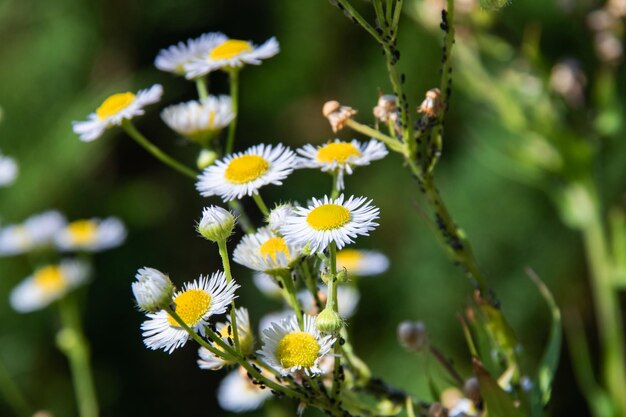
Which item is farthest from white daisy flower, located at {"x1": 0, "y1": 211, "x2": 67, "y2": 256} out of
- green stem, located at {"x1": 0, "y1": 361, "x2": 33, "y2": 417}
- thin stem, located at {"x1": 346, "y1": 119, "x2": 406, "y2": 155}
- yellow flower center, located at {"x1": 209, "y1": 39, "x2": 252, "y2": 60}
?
thin stem, located at {"x1": 346, "y1": 119, "x2": 406, "y2": 155}

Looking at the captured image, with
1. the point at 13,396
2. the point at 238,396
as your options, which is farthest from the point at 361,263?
the point at 13,396

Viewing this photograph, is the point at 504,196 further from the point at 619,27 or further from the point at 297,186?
the point at 619,27

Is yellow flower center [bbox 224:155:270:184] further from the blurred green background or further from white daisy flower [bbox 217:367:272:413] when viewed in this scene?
the blurred green background

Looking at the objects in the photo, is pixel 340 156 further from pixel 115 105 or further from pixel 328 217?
pixel 115 105

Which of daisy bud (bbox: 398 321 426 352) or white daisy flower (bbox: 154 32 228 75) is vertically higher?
white daisy flower (bbox: 154 32 228 75)

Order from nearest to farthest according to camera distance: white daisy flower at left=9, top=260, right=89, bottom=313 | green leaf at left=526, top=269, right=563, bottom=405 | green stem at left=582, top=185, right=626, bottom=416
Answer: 1. green leaf at left=526, top=269, right=563, bottom=405
2. green stem at left=582, top=185, right=626, bottom=416
3. white daisy flower at left=9, top=260, right=89, bottom=313

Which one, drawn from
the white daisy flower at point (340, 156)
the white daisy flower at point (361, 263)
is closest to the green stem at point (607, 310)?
the white daisy flower at point (361, 263)
